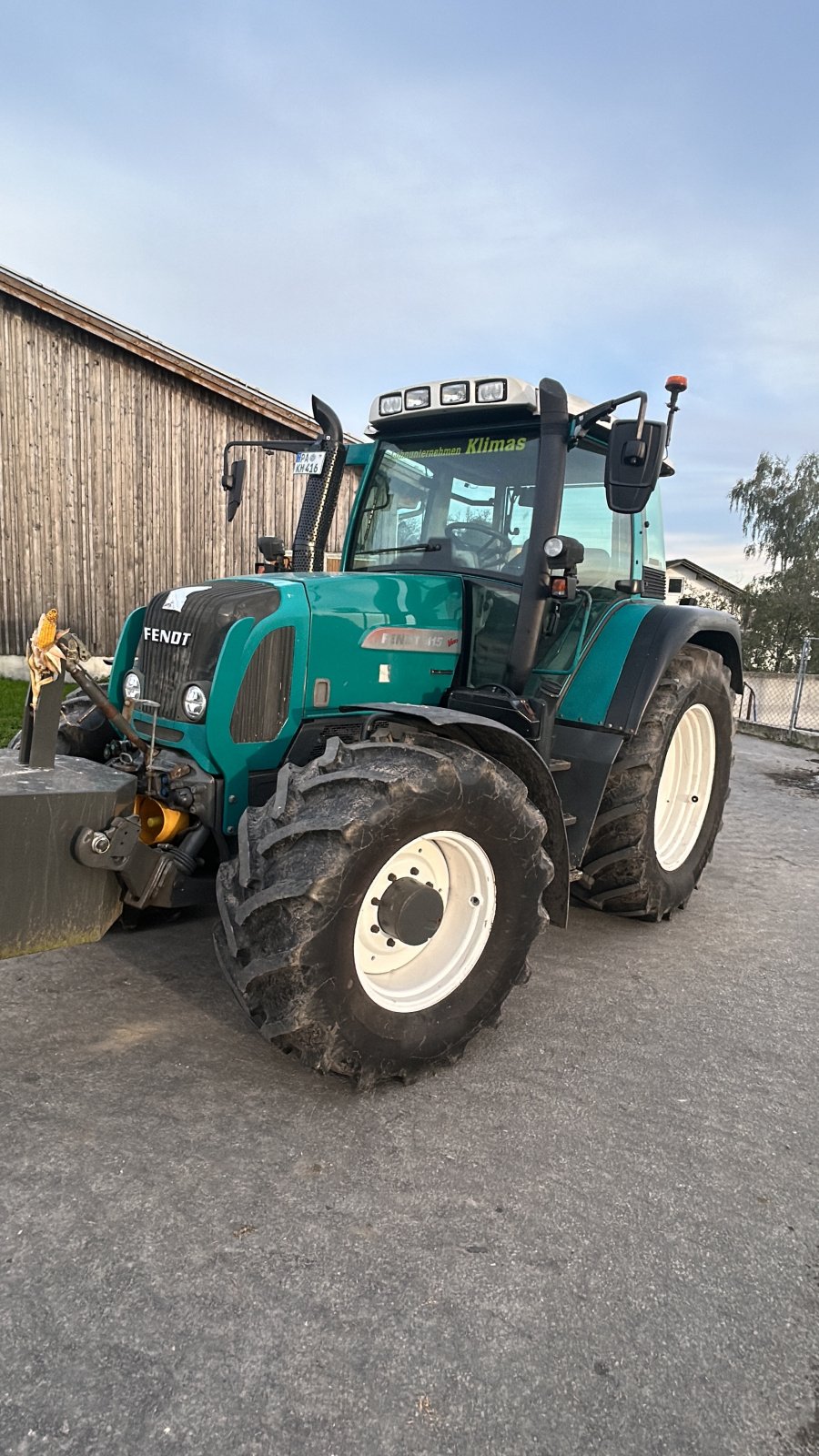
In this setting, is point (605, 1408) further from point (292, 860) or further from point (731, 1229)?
point (292, 860)

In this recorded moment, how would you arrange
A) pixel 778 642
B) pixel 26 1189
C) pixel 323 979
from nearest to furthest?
pixel 26 1189
pixel 323 979
pixel 778 642

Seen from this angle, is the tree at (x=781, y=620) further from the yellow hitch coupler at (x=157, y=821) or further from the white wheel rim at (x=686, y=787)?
the yellow hitch coupler at (x=157, y=821)

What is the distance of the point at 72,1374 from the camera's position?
1.74 m

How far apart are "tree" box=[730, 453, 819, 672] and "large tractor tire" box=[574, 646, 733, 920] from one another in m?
24.0

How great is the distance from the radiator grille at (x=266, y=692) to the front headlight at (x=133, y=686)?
516mm

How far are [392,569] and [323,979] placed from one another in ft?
6.58

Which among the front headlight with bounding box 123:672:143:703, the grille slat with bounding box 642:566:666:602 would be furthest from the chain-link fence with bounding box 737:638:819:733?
the front headlight with bounding box 123:672:143:703

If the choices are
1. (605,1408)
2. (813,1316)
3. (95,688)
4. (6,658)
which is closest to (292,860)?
(95,688)

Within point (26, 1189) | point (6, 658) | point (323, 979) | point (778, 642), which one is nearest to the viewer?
point (26, 1189)

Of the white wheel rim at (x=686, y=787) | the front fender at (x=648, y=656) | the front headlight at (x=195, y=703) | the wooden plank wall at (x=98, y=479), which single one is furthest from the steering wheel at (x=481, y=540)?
the wooden plank wall at (x=98, y=479)

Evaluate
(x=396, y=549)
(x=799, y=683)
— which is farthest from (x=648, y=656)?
(x=799, y=683)

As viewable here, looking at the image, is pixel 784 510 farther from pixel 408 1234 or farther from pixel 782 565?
pixel 408 1234

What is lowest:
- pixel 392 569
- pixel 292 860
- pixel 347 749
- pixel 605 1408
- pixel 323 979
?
pixel 605 1408

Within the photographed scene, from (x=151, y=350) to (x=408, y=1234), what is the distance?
11335 millimetres
